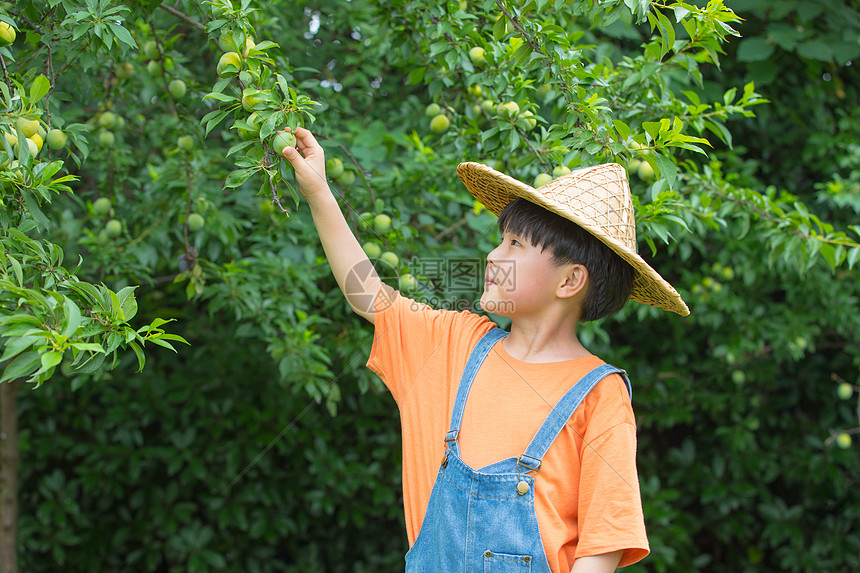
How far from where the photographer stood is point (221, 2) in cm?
121

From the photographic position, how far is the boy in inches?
41.5

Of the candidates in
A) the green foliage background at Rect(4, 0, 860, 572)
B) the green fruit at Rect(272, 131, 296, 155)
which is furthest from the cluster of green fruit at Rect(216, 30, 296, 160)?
the green foliage background at Rect(4, 0, 860, 572)

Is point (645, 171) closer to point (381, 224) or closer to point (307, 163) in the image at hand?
point (381, 224)

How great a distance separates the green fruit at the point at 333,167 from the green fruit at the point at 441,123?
1.22 feet

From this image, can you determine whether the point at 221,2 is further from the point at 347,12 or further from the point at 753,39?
the point at 753,39

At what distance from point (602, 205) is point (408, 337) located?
16.5 inches

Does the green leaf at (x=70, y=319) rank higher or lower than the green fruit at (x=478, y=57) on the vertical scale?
lower

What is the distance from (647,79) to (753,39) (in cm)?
140

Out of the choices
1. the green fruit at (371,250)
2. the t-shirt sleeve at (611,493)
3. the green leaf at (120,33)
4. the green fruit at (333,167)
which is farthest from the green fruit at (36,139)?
the t-shirt sleeve at (611,493)

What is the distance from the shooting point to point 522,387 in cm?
116

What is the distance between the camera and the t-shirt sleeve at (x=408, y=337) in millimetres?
1258

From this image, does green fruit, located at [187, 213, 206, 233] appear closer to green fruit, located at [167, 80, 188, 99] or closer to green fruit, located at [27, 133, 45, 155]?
green fruit, located at [167, 80, 188, 99]

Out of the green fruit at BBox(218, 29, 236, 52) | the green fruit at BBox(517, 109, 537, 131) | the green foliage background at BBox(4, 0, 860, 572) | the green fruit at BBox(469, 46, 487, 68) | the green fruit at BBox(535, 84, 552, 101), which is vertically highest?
the green fruit at BBox(469, 46, 487, 68)

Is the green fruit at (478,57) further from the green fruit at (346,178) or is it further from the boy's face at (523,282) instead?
the boy's face at (523,282)
